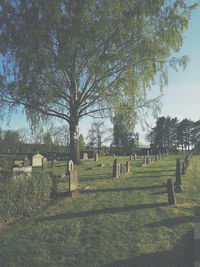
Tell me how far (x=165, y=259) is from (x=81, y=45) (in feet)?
42.2

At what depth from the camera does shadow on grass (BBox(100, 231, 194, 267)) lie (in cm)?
364

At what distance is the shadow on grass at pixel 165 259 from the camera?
3.64 metres

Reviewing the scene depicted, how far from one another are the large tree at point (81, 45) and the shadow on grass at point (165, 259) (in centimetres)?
1163

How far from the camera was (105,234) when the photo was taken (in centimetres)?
482

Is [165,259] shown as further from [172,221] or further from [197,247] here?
[172,221]

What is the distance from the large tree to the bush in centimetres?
Result: 802

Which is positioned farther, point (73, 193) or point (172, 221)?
Result: point (73, 193)

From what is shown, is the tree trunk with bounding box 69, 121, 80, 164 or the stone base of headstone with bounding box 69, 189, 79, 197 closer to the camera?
the stone base of headstone with bounding box 69, 189, 79, 197

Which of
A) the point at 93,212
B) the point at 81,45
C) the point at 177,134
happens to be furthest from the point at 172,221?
the point at 177,134

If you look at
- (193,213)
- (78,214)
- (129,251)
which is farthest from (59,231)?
(193,213)

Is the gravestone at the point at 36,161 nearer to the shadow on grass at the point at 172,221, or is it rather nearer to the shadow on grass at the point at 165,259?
the shadow on grass at the point at 172,221

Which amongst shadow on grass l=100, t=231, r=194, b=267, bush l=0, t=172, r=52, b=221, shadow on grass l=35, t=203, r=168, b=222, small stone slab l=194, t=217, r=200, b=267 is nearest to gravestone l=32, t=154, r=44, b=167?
bush l=0, t=172, r=52, b=221

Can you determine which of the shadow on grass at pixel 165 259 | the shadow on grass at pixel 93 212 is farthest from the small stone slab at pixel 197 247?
the shadow on grass at pixel 93 212

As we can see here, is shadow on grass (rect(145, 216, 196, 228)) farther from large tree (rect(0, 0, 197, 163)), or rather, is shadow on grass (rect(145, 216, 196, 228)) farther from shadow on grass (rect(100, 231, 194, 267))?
large tree (rect(0, 0, 197, 163))
